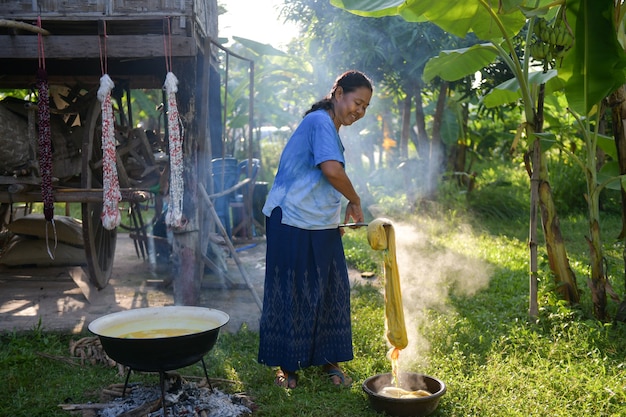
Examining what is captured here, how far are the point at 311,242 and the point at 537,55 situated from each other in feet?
7.19

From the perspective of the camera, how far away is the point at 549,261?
5.58 metres

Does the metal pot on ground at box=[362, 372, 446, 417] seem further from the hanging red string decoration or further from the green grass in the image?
the hanging red string decoration

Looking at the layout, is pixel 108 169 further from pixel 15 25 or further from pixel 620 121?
pixel 620 121

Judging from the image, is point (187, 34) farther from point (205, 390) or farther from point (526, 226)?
point (526, 226)

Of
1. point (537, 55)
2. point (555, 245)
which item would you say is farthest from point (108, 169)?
point (555, 245)

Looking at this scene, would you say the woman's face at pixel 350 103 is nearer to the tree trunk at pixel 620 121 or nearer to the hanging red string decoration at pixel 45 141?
the tree trunk at pixel 620 121

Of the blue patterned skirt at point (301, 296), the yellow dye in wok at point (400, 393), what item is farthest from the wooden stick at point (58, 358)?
the yellow dye in wok at point (400, 393)

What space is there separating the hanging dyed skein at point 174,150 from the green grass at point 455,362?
124cm

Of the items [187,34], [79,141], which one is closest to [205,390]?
[187,34]

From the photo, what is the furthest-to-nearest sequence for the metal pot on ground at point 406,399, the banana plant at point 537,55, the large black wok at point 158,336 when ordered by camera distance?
the banana plant at point 537,55 < the metal pot on ground at point 406,399 < the large black wok at point 158,336

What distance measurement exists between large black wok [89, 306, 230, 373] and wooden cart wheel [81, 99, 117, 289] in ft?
8.87

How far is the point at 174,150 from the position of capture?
5.46m

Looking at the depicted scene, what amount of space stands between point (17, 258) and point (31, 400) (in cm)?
416

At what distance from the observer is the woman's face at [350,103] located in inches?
161
